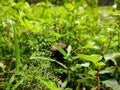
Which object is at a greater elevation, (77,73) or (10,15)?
(10,15)

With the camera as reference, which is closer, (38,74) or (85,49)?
(38,74)

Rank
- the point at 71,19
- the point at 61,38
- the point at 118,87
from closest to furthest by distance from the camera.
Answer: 1. the point at 118,87
2. the point at 61,38
3. the point at 71,19

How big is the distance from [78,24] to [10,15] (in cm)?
48

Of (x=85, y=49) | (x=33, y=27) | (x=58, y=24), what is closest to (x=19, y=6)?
(x=58, y=24)

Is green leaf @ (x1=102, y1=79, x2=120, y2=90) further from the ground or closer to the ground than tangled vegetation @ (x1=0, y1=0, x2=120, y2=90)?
closer to the ground

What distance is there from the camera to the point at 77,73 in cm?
146

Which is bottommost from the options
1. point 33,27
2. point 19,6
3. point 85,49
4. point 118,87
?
point 118,87

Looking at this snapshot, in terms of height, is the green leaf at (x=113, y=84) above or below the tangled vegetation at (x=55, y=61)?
below

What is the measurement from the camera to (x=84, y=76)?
57.9 inches

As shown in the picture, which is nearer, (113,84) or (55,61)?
(113,84)

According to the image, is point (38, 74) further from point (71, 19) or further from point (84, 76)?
point (71, 19)

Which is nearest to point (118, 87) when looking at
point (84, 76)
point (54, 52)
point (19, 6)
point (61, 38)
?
point (84, 76)

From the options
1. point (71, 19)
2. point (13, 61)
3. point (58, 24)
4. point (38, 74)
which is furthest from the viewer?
point (71, 19)

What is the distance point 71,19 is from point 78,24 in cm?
25
